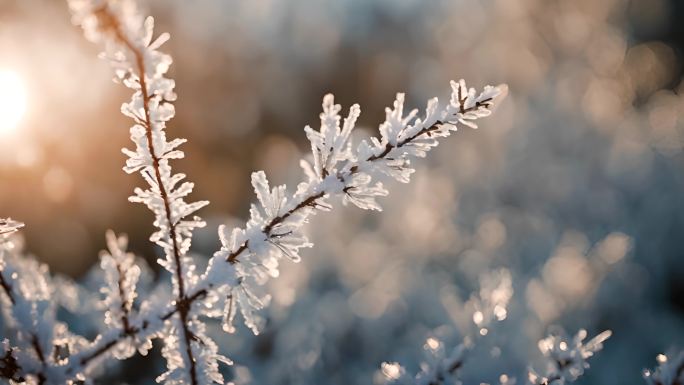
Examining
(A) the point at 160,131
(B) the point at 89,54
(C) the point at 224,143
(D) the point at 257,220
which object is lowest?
(C) the point at 224,143

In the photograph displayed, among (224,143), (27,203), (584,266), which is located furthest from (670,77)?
(27,203)

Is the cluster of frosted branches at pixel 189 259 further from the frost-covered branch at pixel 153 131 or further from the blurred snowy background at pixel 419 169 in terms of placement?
the blurred snowy background at pixel 419 169

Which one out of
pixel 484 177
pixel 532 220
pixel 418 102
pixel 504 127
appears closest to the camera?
pixel 532 220

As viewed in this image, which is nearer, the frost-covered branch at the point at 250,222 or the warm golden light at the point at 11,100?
the frost-covered branch at the point at 250,222

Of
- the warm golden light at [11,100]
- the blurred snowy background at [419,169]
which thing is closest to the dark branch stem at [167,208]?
the blurred snowy background at [419,169]

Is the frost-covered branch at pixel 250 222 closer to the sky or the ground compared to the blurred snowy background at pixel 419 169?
closer to the sky

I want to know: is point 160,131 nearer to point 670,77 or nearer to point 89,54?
point 89,54

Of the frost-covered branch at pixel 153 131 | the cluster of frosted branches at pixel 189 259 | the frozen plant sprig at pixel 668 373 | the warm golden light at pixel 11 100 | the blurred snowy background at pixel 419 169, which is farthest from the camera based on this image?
the warm golden light at pixel 11 100

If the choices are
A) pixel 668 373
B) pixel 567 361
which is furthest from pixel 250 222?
pixel 668 373

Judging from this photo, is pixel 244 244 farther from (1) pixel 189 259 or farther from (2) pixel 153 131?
(2) pixel 153 131
